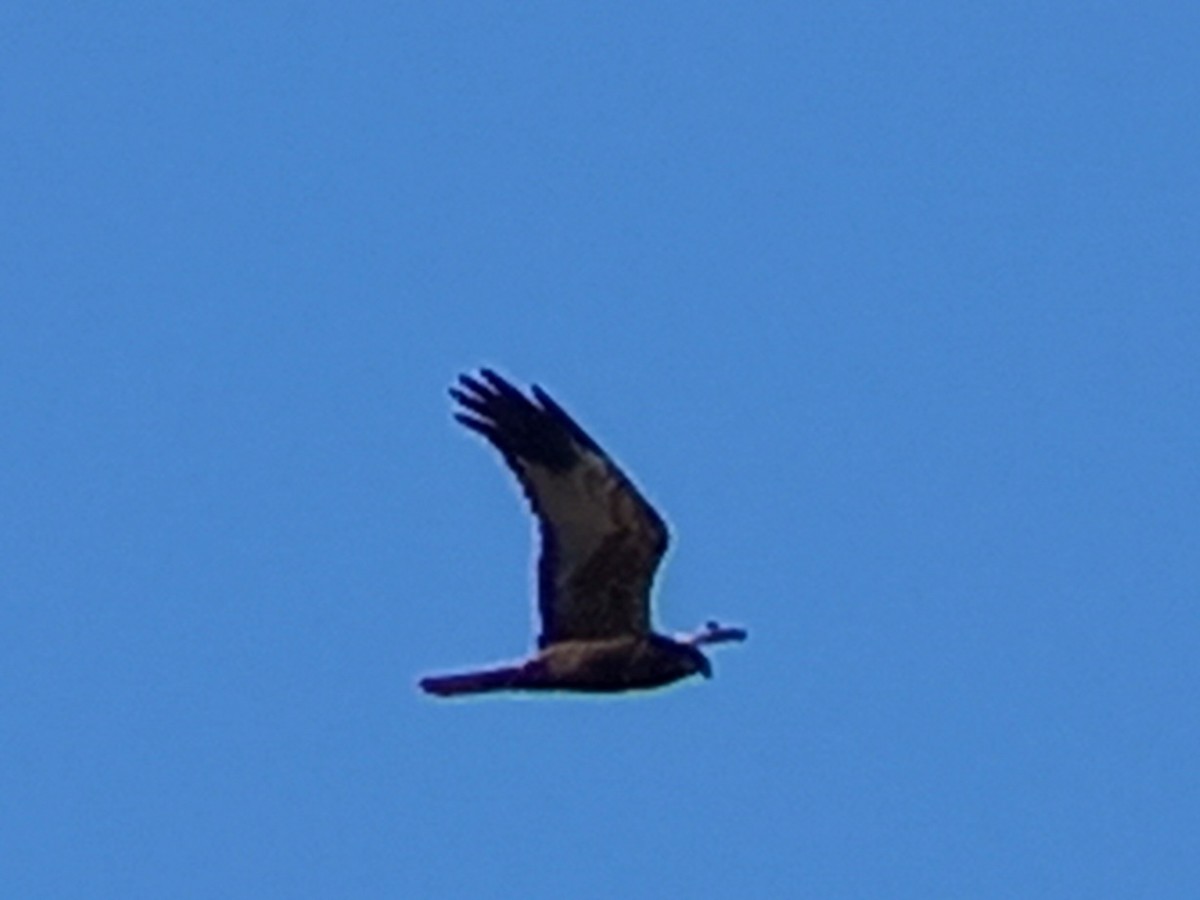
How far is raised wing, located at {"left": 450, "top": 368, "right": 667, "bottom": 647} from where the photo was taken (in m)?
69.8

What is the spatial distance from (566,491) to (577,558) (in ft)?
1.47

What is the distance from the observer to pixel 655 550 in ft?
229

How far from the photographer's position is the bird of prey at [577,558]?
229 feet

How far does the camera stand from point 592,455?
69.8m

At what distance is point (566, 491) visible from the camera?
69812mm

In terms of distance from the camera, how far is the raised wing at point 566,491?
6975cm

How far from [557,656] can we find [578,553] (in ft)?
2.20

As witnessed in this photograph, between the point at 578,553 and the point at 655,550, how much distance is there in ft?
1.62

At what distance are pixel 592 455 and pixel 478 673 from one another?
1.61 m

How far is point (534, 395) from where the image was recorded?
229ft

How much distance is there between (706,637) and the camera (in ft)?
232

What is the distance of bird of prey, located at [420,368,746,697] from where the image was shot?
69.8 metres

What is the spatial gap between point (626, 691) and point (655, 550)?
40.1 inches

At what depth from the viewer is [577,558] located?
2753 inches
